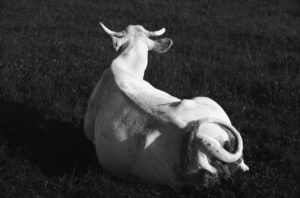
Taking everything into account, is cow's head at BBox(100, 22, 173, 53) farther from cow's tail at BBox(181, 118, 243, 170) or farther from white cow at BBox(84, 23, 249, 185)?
cow's tail at BBox(181, 118, 243, 170)

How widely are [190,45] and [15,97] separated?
16.7 ft

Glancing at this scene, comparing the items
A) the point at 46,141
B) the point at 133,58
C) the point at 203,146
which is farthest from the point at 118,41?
the point at 203,146

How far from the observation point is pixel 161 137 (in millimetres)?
5305

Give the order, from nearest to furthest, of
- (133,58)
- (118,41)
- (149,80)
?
(133,58)
(118,41)
(149,80)

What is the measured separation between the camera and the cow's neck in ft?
24.1

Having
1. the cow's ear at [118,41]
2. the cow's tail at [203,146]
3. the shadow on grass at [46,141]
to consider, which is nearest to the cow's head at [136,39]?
the cow's ear at [118,41]

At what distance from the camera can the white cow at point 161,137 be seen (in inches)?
202

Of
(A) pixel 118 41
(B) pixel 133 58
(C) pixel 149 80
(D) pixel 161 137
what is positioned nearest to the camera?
(D) pixel 161 137

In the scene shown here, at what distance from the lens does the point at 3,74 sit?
1005 centimetres

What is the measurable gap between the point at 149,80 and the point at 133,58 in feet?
7.26

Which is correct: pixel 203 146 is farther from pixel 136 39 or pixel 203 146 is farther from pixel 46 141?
pixel 136 39

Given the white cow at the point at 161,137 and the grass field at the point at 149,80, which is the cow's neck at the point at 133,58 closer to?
the white cow at the point at 161,137

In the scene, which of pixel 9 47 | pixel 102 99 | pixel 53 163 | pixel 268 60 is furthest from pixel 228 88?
pixel 9 47

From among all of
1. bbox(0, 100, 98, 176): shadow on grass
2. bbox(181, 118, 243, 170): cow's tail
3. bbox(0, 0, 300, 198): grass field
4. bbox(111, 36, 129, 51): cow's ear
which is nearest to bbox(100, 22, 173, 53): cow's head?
bbox(111, 36, 129, 51): cow's ear
